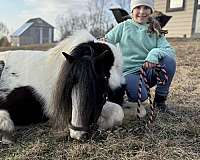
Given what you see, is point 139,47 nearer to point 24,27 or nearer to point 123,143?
point 123,143

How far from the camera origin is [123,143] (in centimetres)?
292

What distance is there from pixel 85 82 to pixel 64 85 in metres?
0.20

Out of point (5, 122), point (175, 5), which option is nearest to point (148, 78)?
point (5, 122)

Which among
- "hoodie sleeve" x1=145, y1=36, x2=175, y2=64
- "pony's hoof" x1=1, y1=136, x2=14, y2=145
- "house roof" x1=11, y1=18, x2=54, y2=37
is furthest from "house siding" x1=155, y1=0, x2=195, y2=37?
"house roof" x1=11, y1=18, x2=54, y2=37

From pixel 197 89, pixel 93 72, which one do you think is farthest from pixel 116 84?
pixel 197 89

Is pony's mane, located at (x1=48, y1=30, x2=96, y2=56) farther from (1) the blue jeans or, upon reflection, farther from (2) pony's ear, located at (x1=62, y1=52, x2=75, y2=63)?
(1) the blue jeans

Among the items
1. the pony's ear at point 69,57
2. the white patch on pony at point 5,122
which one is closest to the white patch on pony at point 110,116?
the pony's ear at point 69,57

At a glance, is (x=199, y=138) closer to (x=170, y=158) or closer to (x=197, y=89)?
(x=170, y=158)

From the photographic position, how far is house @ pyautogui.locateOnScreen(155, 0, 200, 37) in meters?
13.2

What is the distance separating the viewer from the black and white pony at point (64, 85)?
274 centimetres

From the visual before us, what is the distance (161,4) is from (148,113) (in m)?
11.8

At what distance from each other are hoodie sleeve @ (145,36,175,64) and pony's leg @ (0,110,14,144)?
1418 mm

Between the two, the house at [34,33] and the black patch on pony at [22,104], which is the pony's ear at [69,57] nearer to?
the black patch on pony at [22,104]

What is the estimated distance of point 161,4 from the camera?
15016 mm
